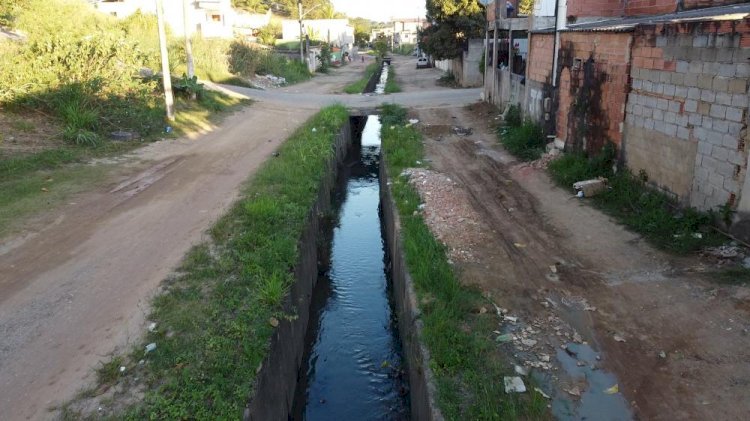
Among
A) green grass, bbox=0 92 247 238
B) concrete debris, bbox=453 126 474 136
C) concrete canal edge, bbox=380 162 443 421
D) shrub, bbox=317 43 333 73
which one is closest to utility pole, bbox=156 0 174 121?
green grass, bbox=0 92 247 238

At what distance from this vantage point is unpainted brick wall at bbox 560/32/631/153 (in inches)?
400

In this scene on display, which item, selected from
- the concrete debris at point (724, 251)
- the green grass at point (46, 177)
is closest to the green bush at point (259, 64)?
the green grass at point (46, 177)

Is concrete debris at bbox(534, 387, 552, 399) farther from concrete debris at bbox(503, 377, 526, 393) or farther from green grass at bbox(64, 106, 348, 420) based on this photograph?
green grass at bbox(64, 106, 348, 420)

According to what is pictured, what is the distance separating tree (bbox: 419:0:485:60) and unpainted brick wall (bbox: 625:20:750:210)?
2019 centimetres

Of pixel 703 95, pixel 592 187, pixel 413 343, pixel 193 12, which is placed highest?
pixel 193 12

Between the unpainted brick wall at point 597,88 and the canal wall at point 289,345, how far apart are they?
5939 mm

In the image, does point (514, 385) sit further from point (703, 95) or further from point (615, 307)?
point (703, 95)

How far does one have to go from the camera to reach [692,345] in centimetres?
527

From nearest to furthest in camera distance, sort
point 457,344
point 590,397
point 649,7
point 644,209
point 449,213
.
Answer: point 590,397 → point 457,344 → point 644,209 → point 449,213 → point 649,7

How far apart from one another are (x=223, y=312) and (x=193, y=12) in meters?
42.3

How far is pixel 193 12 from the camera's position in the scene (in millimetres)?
42812

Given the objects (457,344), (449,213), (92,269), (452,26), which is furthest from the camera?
(452,26)

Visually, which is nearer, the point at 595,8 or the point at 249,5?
the point at 595,8

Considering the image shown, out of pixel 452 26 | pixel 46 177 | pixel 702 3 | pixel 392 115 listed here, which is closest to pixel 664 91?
pixel 702 3
